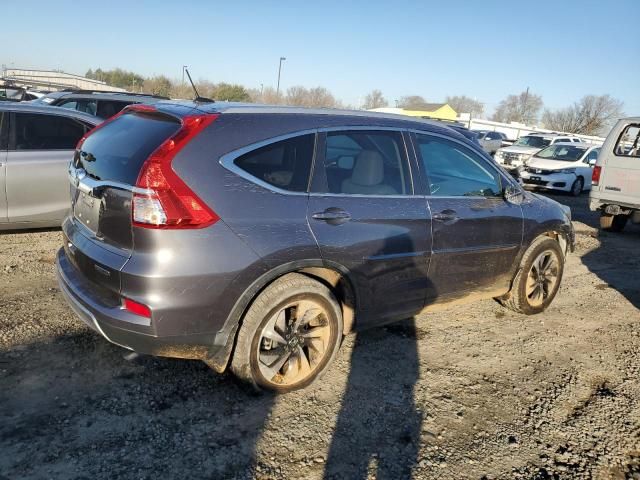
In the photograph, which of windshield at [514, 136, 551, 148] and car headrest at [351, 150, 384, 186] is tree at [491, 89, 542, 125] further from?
car headrest at [351, 150, 384, 186]

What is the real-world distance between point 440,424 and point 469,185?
6.35 feet

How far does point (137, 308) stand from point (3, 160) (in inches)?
153

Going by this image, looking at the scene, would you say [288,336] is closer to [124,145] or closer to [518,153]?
[124,145]

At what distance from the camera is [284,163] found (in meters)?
3.01

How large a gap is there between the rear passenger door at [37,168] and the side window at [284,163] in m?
3.70

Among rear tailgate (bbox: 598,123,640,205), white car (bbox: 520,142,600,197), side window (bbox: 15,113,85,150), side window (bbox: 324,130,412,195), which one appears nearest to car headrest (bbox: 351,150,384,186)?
side window (bbox: 324,130,412,195)

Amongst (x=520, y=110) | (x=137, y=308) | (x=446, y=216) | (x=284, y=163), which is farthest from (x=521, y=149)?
(x=520, y=110)

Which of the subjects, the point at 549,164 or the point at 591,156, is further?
the point at 591,156

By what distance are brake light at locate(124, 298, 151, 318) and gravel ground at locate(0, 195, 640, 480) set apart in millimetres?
643

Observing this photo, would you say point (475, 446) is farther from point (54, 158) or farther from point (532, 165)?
point (532, 165)

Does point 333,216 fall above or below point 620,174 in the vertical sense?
below

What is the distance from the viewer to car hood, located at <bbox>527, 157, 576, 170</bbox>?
1520 cm

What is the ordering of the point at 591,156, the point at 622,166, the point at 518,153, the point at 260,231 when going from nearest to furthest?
the point at 260,231
the point at 622,166
the point at 591,156
the point at 518,153

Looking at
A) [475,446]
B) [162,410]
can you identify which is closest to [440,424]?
[475,446]
